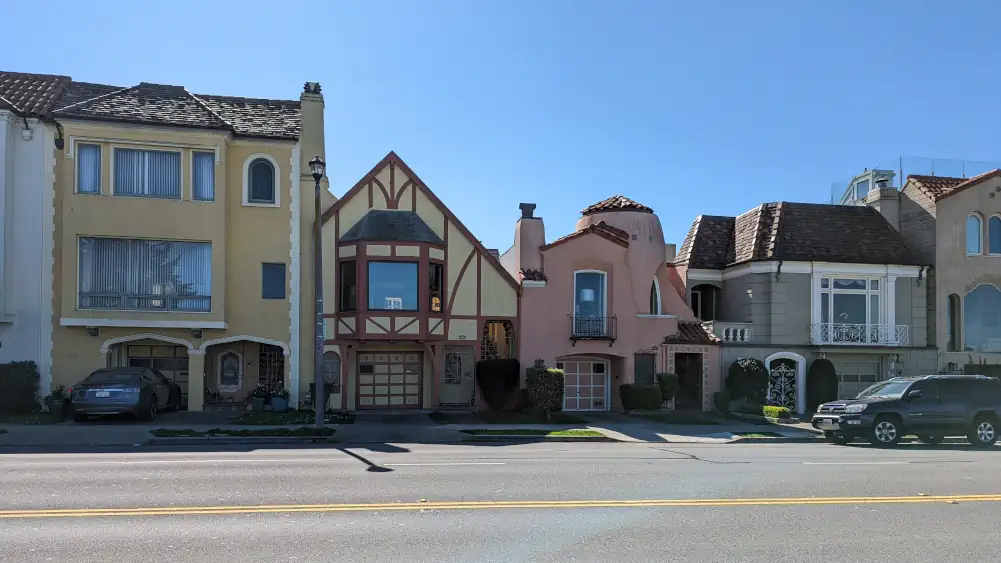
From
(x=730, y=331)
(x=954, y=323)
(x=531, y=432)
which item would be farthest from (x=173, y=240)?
(x=954, y=323)

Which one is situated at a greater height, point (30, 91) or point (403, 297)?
point (30, 91)

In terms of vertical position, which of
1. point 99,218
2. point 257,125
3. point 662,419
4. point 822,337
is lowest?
point 662,419

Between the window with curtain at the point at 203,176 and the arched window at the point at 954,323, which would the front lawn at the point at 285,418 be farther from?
the arched window at the point at 954,323

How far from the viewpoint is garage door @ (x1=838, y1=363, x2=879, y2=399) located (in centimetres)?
2883

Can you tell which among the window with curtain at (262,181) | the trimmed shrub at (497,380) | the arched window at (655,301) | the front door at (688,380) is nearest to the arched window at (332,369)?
the trimmed shrub at (497,380)

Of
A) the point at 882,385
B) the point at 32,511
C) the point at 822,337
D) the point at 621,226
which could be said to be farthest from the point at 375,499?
the point at 822,337

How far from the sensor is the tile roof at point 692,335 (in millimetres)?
27359

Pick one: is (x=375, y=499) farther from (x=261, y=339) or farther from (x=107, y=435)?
(x=261, y=339)

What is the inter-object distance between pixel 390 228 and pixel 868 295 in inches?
662

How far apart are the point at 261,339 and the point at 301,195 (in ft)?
14.5

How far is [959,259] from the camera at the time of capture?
28.8 meters

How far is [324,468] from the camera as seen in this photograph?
12.0 metres

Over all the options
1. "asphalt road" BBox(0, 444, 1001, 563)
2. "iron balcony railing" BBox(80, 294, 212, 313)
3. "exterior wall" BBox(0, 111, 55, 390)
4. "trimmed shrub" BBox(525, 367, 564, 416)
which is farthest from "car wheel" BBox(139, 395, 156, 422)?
"trimmed shrub" BBox(525, 367, 564, 416)

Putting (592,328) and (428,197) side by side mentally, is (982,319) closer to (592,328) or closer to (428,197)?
(592,328)
